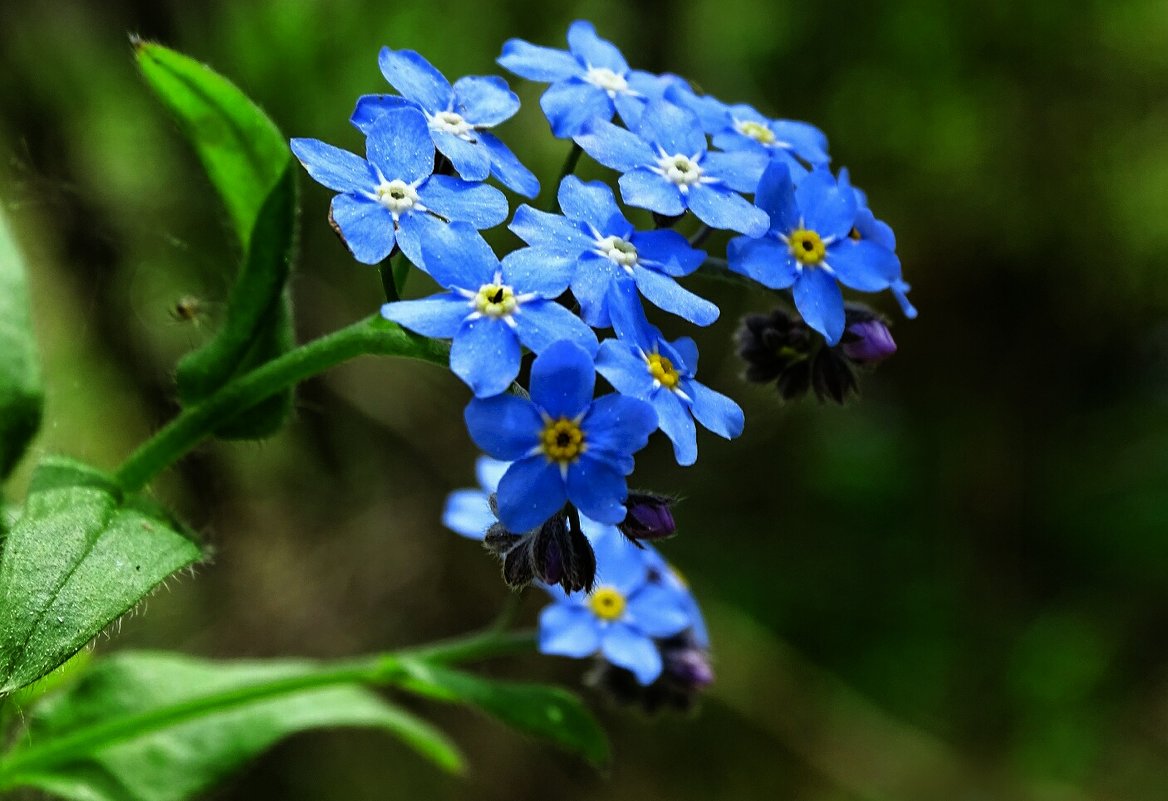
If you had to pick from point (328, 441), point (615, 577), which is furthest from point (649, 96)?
point (328, 441)

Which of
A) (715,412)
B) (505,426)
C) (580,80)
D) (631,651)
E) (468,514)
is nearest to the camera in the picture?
(505,426)

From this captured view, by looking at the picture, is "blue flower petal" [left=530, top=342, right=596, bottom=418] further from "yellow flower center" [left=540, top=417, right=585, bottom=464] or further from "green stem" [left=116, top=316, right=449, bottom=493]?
"green stem" [left=116, top=316, right=449, bottom=493]

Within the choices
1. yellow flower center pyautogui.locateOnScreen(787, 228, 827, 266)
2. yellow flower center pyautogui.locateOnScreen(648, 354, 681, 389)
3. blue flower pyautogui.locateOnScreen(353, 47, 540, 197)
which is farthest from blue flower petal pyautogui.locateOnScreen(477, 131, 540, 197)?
yellow flower center pyautogui.locateOnScreen(787, 228, 827, 266)

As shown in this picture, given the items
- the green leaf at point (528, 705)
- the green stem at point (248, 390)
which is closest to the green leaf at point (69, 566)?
the green stem at point (248, 390)

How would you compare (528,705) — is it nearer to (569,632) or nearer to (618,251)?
(569,632)

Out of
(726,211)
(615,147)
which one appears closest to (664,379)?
(726,211)
